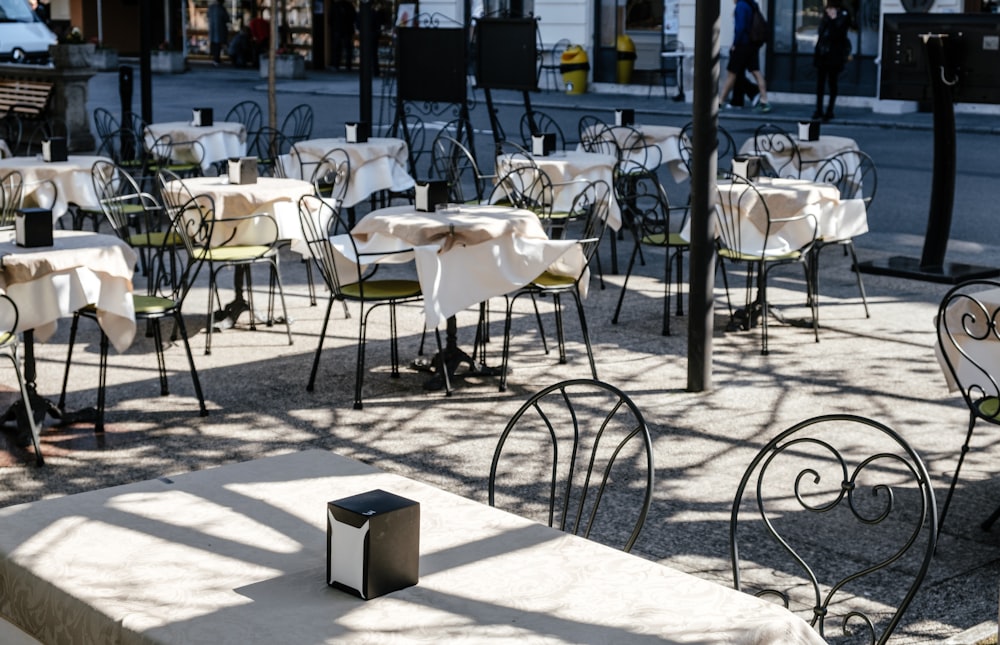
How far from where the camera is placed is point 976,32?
9.74 metres

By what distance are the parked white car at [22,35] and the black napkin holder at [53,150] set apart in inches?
665

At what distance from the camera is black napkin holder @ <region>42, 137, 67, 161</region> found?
10.7 m

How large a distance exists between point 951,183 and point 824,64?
12392 mm

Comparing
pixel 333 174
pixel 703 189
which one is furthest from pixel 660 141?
pixel 703 189

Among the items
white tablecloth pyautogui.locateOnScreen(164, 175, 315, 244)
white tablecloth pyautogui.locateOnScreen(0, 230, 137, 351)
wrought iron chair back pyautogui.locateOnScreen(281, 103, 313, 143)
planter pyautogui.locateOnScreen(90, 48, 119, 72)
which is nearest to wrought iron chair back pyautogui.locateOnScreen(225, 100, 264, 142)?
wrought iron chair back pyautogui.locateOnScreen(281, 103, 313, 143)

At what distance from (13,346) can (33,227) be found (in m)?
0.75

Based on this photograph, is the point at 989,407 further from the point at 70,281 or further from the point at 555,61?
the point at 555,61

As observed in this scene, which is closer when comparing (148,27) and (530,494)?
(530,494)

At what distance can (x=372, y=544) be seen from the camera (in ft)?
8.55

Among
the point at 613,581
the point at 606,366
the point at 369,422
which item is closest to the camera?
the point at 613,581

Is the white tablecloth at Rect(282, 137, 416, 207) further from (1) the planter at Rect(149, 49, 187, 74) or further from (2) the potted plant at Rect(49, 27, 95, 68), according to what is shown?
(1) the planter at Rect(149, 49, 187, 74)

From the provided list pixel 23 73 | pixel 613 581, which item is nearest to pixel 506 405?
pixel 613 581

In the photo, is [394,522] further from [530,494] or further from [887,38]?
[887,38]

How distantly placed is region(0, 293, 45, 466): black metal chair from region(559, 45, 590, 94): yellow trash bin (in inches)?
947
